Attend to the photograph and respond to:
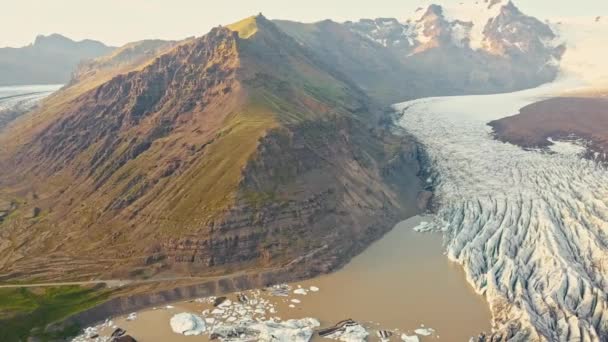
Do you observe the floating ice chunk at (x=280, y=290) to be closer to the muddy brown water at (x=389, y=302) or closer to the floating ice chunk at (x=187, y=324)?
the muddy brown water at (x=389, y=302)

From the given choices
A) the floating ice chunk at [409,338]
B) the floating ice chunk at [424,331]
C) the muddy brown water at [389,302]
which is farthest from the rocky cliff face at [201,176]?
the floating ice chunk at [409,338]

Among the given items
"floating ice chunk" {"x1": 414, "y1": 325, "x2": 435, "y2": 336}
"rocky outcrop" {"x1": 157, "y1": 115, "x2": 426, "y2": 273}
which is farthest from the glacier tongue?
"rocky outcrop" {"x1": 157, "y1": 115, "x2": 426, "y2": 273}

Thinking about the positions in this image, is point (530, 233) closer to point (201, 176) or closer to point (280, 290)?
point (280, 290)

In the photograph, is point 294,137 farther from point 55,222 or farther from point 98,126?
point 98,126

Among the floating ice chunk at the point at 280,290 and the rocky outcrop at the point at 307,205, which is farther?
the rocky outcrop at the point at 307,205

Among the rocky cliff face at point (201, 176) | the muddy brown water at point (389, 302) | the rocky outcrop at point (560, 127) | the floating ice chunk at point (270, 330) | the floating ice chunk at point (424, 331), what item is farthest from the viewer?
the rocky outcrop at point (560, 127)
